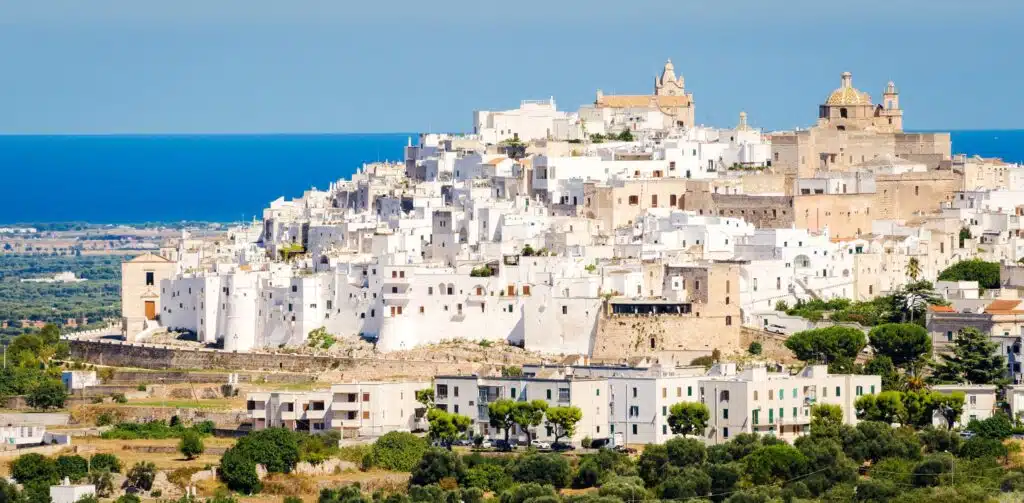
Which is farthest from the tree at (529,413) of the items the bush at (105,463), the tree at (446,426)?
the bush at (105,463)

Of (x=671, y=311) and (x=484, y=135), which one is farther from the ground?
(x=484, y=135)

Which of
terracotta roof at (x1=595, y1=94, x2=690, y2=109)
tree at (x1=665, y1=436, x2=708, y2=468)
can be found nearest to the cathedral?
terracotta roof at (x1=595, y1=94, x2=690, y2=109)

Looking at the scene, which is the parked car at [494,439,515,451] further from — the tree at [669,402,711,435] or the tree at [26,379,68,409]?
the tree at [26,379,68,409]

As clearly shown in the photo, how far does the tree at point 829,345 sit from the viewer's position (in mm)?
66500

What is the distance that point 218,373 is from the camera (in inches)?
2825

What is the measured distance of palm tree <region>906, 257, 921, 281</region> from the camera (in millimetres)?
72875

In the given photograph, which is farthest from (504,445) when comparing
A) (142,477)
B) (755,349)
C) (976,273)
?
(976,273)

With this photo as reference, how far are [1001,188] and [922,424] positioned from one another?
2025cm

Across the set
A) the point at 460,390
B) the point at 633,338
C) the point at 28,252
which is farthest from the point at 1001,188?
the point at 28,252

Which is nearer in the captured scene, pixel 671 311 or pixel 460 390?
pixel 460 390

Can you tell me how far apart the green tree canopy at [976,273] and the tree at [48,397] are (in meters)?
22.1

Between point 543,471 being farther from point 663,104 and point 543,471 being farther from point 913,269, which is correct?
point 663,104

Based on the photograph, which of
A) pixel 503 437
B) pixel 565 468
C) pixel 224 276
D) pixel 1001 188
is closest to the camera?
pixel 565 468

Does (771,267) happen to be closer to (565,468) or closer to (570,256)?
(570,256)
